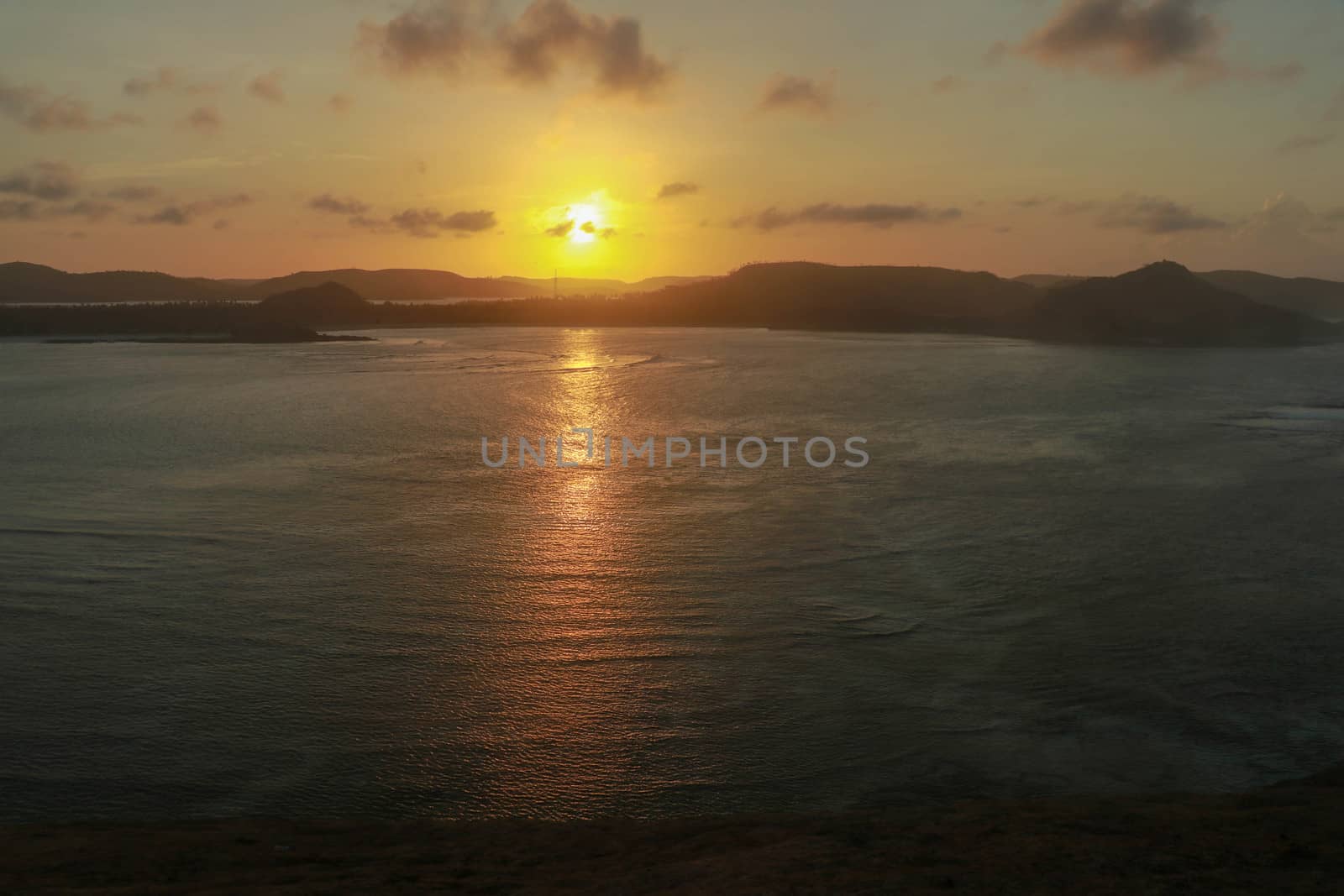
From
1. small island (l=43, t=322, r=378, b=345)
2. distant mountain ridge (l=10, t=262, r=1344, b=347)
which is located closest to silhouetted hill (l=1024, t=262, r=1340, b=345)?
distant mountain ridge (l=10, t=262, r=1344, b=347)

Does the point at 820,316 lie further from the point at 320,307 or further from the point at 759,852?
the point at 759,852

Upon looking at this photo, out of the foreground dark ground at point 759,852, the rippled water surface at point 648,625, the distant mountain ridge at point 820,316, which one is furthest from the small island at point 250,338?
the foreground dark ground at point 759,852

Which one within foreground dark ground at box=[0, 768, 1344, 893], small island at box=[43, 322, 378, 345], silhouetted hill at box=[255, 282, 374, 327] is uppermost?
silhouetted hill at box=[255, 282, 374, 327]

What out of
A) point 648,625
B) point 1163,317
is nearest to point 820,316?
point 1163,317

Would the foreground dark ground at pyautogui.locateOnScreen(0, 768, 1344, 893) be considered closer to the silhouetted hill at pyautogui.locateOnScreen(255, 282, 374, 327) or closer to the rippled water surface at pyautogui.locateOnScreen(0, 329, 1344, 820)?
the rippled water surface at pyautogui.locateOnScreen(0, 329, 1344, 820)

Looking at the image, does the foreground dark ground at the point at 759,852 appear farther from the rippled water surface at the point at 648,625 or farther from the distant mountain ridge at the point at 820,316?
the distant mountain ridge at the point at 820,316

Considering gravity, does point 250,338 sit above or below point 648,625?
above
